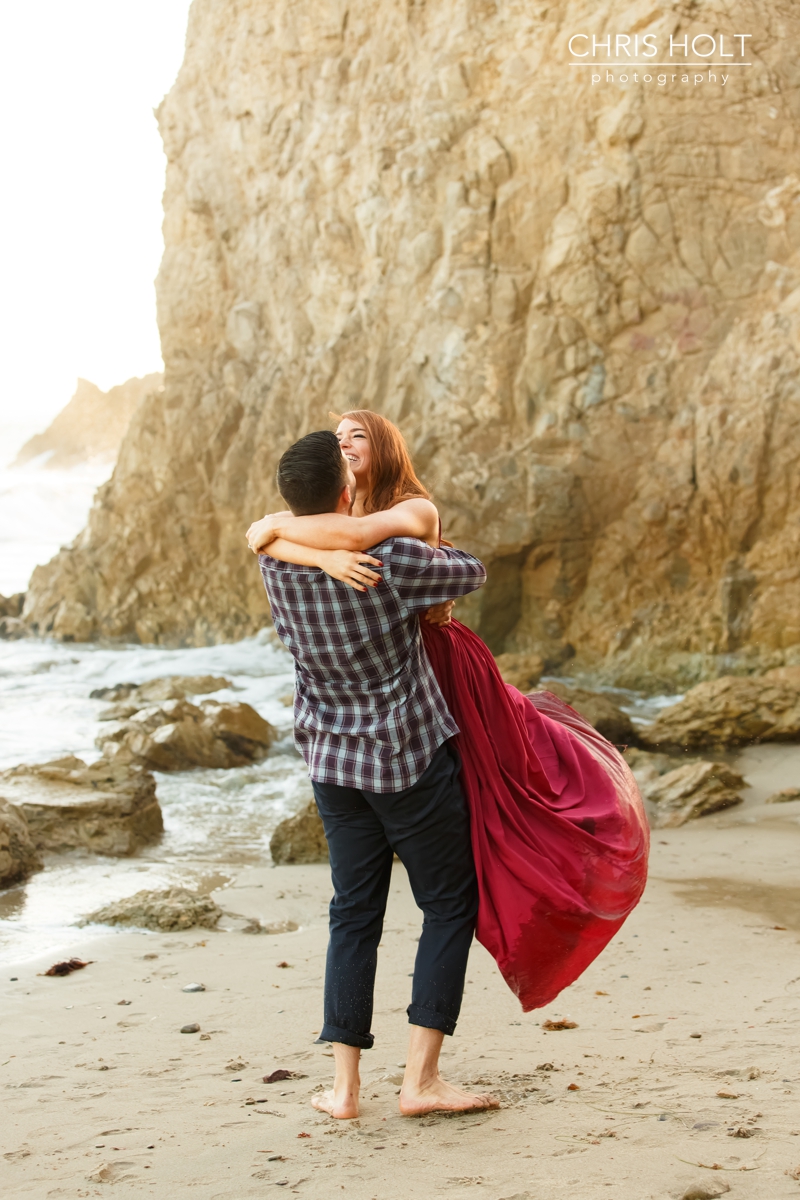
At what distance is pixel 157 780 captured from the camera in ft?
27.3

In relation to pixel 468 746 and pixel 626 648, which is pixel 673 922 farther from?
pixel 626 648

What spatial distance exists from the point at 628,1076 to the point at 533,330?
36.3 feet

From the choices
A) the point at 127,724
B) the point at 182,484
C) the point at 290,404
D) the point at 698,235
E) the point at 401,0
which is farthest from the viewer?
the point at 182,484

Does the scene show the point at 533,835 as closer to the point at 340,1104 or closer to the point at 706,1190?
the point at 340,1104

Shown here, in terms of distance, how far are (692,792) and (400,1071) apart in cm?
419

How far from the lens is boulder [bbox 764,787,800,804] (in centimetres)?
659

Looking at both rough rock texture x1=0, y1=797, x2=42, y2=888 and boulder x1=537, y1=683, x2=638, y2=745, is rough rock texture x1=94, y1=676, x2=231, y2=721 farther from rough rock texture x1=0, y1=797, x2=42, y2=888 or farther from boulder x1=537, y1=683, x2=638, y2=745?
rough rock texture x1=0, y1=797, x2=42, y2=888

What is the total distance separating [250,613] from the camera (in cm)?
1664

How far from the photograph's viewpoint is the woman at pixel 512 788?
256 centimetres

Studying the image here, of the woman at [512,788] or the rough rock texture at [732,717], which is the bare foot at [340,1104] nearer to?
the woman at [512,788]

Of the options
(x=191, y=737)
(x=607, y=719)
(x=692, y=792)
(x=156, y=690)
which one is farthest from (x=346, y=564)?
(x=156, y=690)

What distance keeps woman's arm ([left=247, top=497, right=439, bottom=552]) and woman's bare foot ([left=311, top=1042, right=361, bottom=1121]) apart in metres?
1.26

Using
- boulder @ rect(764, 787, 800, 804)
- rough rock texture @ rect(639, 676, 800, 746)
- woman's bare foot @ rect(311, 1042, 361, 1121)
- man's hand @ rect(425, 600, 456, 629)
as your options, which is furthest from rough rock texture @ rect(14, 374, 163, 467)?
woman's bare foot @ rect(311, 1042, 361, 1121)

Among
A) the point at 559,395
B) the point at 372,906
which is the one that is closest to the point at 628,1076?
the point at 372,906
